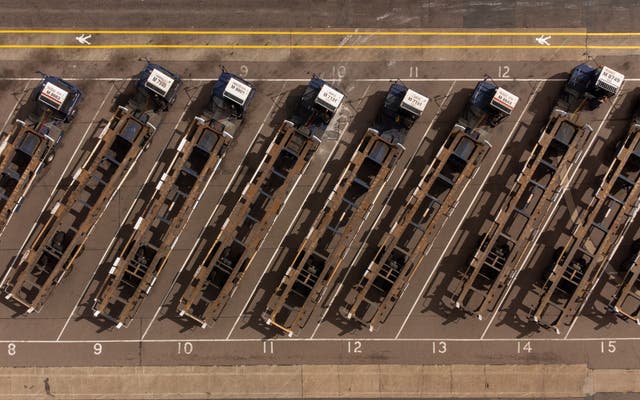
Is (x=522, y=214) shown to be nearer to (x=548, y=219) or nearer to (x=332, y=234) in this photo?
(x=548, y=219)

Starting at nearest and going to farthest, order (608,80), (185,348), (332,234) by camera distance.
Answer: (608,80) < (185,348) < (332,234)

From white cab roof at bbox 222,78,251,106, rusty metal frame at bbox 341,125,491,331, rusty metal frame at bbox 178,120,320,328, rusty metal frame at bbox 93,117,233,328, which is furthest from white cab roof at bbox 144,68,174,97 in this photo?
rusty metal frame at bbox 341,125,491,331

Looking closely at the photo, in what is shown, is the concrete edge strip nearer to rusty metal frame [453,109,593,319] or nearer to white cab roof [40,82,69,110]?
rusty metal frame [453,109,593,319]

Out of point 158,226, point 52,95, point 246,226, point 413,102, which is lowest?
point 158,226

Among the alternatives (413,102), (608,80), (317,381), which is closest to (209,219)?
(317,381)

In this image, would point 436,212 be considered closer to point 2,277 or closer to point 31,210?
point 31,210

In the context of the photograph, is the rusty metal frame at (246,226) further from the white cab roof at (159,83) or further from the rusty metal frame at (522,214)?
the rusty metal frame at (522,214)

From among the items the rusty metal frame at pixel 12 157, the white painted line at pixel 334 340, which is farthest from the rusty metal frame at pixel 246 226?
the rusty metal frame at pixel 12 157
